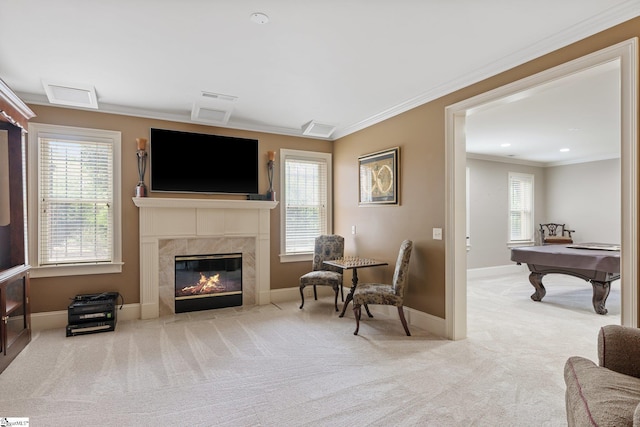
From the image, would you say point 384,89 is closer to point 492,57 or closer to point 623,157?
point 492,57

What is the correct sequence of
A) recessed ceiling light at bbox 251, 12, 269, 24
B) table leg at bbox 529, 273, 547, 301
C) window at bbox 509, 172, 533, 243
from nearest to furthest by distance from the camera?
1. recessed ceiling light at bbox 251, 12, 269, 24
2. table leg at bbox 529, 273, 547, 301
3. window at bbox 509, 172, 533, 243

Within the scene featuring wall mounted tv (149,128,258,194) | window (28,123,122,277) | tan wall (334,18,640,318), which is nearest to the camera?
tan wall (334,18,640,318)

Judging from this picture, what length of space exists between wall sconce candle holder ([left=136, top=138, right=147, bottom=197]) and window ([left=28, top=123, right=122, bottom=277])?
0.24 m

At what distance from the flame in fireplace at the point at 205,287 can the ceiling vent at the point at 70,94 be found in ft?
8.15

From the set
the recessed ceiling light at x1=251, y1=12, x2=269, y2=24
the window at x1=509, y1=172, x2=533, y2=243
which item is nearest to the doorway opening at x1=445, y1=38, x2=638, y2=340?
the recessed ceiling light at x1=251, y1=12, x2=269, y2=24

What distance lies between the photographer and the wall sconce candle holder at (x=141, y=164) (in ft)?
13.8

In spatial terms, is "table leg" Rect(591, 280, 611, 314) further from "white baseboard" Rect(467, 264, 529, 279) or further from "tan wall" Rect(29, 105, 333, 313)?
Result: "tan wall" Rect(29, 105, 333, 313)

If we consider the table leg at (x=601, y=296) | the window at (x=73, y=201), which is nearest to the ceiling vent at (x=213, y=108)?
the window at (x=73, y=201)

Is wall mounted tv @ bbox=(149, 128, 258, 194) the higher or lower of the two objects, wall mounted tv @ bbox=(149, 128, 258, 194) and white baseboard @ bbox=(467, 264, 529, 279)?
the higher

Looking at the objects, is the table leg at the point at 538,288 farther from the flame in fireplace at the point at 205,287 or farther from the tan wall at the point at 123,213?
the tan wall at the point at 123,213

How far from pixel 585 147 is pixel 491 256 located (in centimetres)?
276

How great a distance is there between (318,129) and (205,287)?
282cm

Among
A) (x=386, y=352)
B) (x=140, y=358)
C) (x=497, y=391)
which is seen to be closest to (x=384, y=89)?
(x=386, y=352)

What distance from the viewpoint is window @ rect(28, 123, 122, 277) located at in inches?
151
